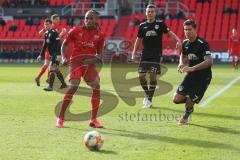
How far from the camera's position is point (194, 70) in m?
10.2

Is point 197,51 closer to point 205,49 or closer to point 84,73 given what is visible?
point 205,49

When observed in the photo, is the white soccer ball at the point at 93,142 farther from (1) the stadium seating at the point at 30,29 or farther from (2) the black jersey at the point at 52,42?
(1) the stadium seating at the point at 30,29

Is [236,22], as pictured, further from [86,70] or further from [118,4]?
[86,70]

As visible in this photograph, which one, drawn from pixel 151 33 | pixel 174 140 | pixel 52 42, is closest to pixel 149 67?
pixel 151 33

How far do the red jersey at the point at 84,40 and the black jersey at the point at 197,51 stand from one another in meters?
1.67

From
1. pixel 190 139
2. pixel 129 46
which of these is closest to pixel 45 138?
pixel 190 139

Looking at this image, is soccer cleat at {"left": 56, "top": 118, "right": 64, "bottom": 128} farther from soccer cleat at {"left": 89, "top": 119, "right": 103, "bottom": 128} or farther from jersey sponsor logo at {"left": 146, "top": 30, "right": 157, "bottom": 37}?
jersey sponsor logo at {"left": 146, "top": 30, "right": 157, "bottom": 37}

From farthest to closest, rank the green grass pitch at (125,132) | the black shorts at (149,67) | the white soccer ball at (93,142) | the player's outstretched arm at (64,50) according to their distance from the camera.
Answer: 1. the black shorts at (149,67)
2. the player's outstretched arm at (64,50)
3. the white soccer ball at (93,142)
4. the green grass pitch at (125,132)

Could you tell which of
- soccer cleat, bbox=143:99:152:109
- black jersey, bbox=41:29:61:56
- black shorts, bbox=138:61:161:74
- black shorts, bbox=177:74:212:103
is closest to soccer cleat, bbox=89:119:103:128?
black shorts, bbox=177:74:212:103

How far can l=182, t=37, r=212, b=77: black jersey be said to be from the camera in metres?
10.4

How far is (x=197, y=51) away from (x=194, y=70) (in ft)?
1.51

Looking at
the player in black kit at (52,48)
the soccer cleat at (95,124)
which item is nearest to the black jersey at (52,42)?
the player in black kit at (52,48)

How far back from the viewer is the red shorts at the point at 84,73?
34.2 ft

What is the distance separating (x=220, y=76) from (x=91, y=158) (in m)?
16.2
